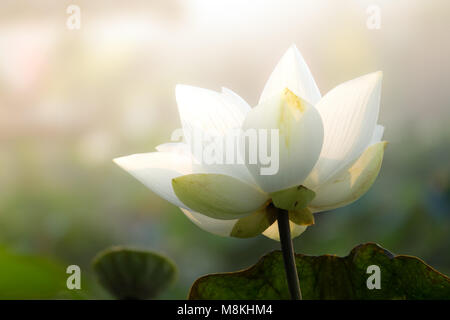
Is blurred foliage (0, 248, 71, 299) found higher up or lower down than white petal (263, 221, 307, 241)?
lower down

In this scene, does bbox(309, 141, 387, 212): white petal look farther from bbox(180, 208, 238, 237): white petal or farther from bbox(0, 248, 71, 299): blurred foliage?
bbox(0, 248, 71, 299): blurred foliage

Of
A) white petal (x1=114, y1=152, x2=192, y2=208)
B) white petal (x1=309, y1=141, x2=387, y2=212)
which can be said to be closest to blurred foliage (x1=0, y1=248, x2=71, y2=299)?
white petal (x1=114, y1=152, x2=192, y2=208)

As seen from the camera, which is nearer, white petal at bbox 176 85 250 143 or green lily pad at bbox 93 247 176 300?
white petal at bbox 176 85 250 143

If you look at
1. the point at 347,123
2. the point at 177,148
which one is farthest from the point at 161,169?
the point at 347,123

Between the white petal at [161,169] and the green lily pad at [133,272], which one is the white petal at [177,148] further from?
the green lily pad at [133,272]

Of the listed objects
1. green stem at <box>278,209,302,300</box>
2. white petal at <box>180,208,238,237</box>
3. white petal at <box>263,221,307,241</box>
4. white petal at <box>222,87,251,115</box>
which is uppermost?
white petal at <box>222,87,251,115</box>

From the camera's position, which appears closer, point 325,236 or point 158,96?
point 325,236

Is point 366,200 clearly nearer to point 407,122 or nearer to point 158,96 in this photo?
point 407,122

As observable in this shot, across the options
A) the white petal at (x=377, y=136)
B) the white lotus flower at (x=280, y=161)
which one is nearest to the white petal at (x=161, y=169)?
the white lotus flower at (x=280, y=161)
